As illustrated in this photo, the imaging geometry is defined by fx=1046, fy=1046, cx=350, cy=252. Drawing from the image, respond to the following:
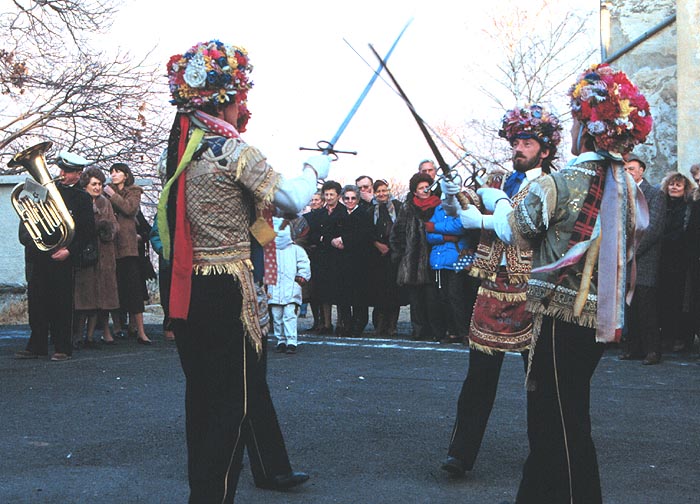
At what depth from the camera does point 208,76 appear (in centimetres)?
456

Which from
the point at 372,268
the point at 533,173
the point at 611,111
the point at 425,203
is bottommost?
the point at 372,268

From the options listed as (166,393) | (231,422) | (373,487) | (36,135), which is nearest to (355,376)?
(166,393)

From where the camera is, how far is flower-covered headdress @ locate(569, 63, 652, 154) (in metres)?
4.50

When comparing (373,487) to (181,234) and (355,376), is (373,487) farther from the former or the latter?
(355,376)

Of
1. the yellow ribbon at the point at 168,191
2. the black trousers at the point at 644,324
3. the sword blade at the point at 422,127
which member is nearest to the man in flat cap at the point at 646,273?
the black trousers at the point at 644,324

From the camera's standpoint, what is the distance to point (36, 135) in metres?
Result: 22.1

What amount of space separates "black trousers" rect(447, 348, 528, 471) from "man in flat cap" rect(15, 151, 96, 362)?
20.4 feet

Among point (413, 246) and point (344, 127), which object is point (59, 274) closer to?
point (413, 246)

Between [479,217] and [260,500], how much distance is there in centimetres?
186

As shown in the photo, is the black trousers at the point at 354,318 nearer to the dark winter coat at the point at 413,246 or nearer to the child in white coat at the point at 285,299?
the dark winter coat at the point at 413,246

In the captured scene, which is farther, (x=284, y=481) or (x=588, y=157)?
(x=284, y=481)

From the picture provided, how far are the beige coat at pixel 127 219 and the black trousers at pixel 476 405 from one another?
797cm

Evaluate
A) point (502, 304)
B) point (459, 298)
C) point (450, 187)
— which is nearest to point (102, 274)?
point (459, 298)

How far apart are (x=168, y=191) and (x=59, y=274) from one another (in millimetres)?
6781
